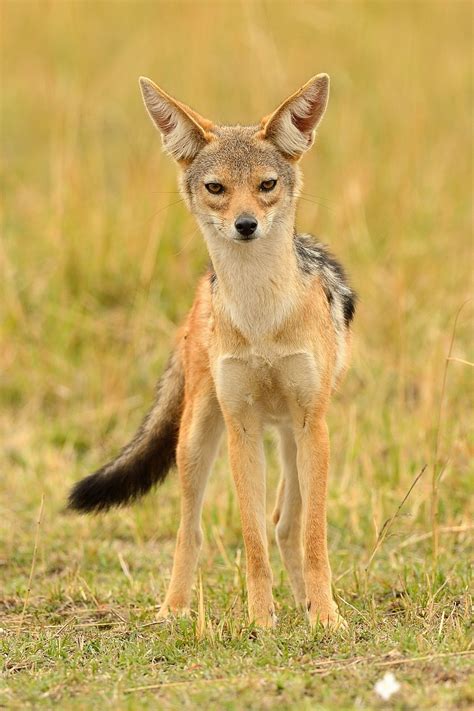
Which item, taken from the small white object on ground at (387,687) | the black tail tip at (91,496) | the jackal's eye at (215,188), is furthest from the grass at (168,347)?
the jackal's eye at (215,188)

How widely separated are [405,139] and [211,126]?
5406 mm

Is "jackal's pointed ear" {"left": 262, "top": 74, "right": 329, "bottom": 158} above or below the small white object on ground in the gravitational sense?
above

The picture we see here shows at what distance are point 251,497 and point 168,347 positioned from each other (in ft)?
11.8

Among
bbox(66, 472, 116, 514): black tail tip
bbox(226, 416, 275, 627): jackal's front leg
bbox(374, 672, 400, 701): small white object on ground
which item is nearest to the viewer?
bbox(374, 672, 400, 701): small white object on ground

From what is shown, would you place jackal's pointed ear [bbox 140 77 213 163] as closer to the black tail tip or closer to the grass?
the grass

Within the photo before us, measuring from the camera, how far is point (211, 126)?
17.3ft

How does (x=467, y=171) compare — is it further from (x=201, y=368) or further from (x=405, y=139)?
(x=201, y=368)

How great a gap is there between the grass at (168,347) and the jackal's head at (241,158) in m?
1.08

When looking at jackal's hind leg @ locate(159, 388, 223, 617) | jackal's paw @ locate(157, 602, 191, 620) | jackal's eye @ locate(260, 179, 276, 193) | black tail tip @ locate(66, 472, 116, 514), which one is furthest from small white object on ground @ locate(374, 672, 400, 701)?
black tail tip @ locate(66, 472, 116, 514)

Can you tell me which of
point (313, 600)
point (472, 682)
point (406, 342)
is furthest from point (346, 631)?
point (406, 342)

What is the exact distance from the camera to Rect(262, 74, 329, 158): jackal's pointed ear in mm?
5051

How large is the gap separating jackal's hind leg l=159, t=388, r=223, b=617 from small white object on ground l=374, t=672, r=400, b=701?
169 centimetres

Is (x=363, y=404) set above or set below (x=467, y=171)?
below

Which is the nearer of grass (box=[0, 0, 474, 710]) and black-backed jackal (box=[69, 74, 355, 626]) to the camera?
grass (box=[0, 0, 474, 710])
